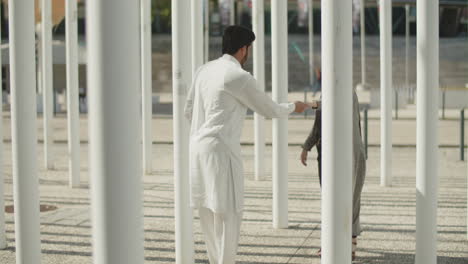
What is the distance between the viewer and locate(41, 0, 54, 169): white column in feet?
44.8

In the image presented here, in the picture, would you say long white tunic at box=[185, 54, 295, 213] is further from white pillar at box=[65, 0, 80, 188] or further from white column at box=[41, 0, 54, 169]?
white column at box=[41, 0, 54, 169]

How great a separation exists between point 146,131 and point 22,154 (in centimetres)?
694

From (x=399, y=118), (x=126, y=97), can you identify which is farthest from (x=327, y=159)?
(x=399, y=118)

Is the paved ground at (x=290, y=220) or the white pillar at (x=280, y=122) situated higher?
the white pillar at (x=280, y=122)

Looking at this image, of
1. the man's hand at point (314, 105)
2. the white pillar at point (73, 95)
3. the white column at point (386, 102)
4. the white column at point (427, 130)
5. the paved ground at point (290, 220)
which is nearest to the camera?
A: the white column at point (427, 130)

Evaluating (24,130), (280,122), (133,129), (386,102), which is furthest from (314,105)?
(386,102)

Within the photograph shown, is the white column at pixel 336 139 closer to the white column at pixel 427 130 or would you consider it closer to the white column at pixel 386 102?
the white column at pixel 427 130

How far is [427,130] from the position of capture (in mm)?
6406

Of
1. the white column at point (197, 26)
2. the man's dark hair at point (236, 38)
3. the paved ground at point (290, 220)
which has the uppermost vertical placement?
the white column at point (197, 26)

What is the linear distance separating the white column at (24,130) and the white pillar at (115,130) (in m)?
2.44

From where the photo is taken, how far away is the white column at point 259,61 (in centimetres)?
1179

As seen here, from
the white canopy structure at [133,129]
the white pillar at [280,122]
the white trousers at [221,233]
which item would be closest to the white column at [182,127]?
A: the white canopy structure at [133,129]

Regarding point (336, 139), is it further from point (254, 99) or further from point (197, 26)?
point (197, 26)

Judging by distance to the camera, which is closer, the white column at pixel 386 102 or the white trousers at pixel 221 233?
the white trousers at pixel 221 233
